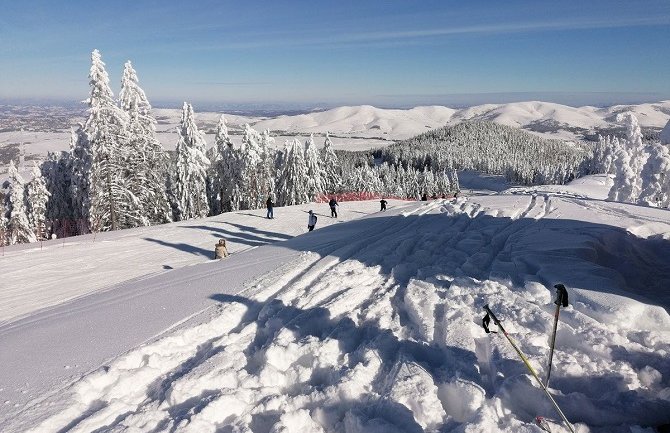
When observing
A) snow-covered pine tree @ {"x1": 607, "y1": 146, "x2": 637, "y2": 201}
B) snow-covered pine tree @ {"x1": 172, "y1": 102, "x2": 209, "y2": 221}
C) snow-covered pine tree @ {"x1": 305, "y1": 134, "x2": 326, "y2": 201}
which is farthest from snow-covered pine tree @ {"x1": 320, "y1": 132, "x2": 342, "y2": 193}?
snow-covered pine tree @ {"x1": 607, "y1": 146, "x2": 637, "y2": 201}

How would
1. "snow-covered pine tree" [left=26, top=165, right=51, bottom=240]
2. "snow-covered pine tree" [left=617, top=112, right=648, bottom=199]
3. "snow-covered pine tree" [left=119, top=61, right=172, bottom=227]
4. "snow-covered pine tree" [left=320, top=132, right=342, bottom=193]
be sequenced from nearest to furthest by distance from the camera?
1. "snow-covered pine tree" [left=119, top=61, right=172, bottom=227]
2. "snow-covered pine tree" [left=26, top=165, right=51, bottom=240]
3. "snow-covered pine tree" [left=617, top=112, right=648, bottom=199]
4. "snow-covered pine tree" [left=320, top=132, right=342, bottom=193]

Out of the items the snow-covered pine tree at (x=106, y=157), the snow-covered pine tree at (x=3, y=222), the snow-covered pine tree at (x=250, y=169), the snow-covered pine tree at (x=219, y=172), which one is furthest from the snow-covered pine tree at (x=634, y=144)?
the snow-covered pine tree at (x=3, y=222)

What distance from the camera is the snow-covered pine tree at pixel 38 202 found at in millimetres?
39969

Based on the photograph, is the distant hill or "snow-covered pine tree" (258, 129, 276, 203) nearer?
"snow-covered pine tree" (258, 129, 276, 203)

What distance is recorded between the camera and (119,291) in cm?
1044

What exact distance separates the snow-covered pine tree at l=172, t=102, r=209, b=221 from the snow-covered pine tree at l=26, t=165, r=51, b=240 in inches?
Answer: 533

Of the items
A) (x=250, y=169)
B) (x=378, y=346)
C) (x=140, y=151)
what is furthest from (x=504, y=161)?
(x=378, y=346)

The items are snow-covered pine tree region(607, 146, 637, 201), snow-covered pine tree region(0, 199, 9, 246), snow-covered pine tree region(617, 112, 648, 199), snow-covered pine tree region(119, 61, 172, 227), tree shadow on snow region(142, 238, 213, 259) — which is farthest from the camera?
snow-covered pine tree region(617, 112, 648, 199)

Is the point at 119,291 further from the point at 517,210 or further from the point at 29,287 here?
the point at 517,210

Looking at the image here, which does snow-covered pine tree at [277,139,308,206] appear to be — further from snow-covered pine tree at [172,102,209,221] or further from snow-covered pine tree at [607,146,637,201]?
snow-covered pine tree at [607,146,637,201]

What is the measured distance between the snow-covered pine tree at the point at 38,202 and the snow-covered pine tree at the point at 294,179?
80.0ft

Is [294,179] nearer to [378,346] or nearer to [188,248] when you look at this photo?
[188,248]

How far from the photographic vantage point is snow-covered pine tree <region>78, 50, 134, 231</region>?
27.4 m

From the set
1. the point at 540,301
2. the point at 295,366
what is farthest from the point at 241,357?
the point at 540,301
